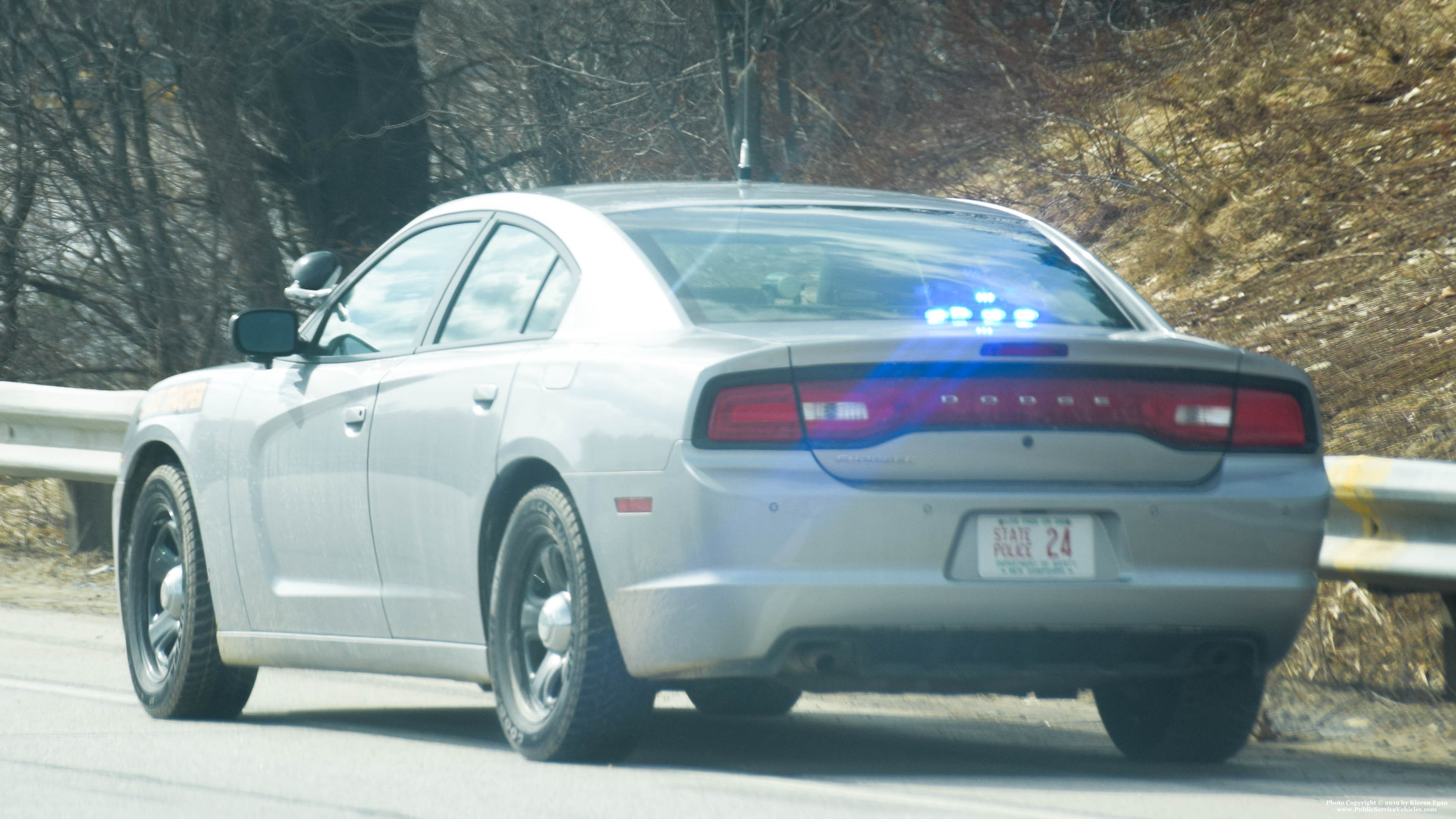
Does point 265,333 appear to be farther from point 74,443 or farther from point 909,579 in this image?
A: point 74,443

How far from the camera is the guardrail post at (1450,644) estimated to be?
694 centimetres

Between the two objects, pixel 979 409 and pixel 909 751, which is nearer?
pixel 979 409

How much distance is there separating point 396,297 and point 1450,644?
143 inches

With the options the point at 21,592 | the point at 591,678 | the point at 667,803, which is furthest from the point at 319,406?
the point at 21,592

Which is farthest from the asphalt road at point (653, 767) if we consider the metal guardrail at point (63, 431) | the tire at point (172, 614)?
the metal guardrail at point (63, 431)

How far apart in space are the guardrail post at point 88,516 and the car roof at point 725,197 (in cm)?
642

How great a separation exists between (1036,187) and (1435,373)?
4821 mm

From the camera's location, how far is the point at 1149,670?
5.21 metres

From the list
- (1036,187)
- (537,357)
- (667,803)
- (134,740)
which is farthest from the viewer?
(1036,187)

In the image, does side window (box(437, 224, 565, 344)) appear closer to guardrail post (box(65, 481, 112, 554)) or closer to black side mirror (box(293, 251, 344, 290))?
black side mirror (box(293, 251, 344, 290))

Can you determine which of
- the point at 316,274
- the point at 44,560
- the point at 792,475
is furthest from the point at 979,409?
the point at 44,560

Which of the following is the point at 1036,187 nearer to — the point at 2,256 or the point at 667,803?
the point at 2,256

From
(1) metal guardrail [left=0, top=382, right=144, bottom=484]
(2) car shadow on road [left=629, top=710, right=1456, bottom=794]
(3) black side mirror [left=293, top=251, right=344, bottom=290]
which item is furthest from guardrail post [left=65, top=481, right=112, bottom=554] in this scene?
(2) car shadow on road [left=629, top=710, right=1456, bottom=794]

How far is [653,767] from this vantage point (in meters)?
5.43
